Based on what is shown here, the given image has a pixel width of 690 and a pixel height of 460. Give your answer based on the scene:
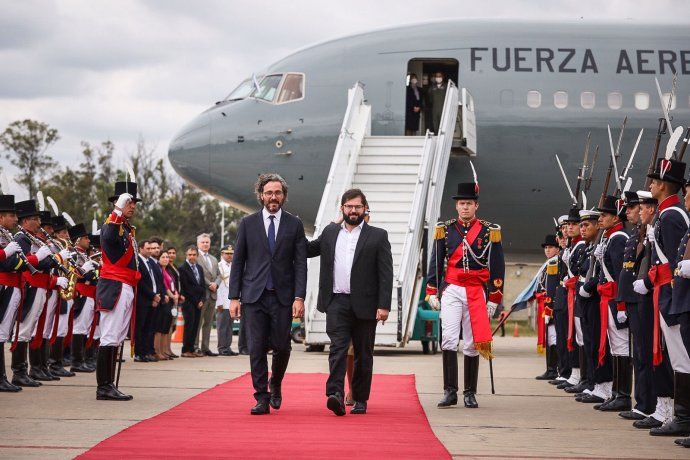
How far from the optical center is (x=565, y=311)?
13195 mm

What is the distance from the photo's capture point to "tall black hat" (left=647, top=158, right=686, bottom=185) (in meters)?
8.48

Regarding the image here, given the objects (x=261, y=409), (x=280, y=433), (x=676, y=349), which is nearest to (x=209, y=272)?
(x=261, y=409)

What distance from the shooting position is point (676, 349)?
817cm

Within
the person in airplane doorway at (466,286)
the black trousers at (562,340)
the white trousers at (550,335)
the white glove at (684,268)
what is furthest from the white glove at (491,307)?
the white trousers at (550,335)

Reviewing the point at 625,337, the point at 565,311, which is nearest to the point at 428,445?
the point at 625,337

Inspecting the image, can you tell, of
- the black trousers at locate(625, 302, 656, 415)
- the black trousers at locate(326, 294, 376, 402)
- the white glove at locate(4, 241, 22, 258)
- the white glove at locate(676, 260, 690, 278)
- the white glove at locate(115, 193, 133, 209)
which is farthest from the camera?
the white glove at locate(4, 241, 22, 258)

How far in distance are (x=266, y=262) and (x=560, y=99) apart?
11956 millimetres

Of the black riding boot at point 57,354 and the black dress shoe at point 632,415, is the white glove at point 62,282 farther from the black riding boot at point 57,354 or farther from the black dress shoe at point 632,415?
the black dress shoe at point 632,415

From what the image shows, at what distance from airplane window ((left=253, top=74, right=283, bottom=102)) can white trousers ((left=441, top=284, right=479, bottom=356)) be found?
11348mm

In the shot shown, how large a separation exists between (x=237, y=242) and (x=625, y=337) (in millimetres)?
3474

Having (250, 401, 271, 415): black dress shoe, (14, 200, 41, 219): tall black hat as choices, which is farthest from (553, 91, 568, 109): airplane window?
(250, 401, 271, 415): black dress shoe

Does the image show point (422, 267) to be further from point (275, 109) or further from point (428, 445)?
point (428, 445)

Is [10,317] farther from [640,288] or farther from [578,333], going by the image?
[640,288]

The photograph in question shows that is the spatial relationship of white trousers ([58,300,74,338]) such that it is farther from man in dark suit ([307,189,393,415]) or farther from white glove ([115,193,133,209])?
man in dark suit ([307,189,393,415])
